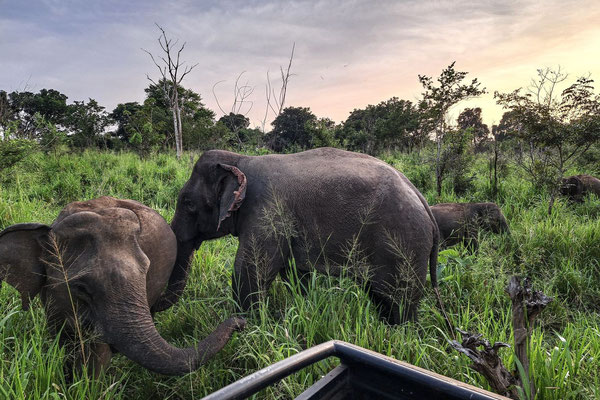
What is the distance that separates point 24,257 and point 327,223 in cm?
199

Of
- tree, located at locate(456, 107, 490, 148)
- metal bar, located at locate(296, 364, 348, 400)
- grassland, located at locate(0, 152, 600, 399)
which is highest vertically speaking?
tree, located at locate(456, 107, 490, 148)

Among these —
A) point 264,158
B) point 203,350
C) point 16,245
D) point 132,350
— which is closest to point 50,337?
point 16,245

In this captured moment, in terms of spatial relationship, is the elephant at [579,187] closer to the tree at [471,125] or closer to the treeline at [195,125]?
the tree at [471,125]

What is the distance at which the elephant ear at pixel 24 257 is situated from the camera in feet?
6.63

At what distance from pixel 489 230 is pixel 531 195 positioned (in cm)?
261

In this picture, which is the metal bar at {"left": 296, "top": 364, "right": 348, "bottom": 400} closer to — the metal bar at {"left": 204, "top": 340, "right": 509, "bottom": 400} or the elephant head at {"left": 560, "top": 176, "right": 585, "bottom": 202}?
the metal bar at {"left": 204, "top": 340, "right": 509, "bottom": 400}

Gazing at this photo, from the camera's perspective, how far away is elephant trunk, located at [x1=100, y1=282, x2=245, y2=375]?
1.89 meters

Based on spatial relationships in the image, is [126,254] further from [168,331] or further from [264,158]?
[264,158]

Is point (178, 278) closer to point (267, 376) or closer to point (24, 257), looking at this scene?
point (24, 257)

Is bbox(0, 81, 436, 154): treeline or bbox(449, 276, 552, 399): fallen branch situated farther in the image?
bbox(0, 81, 436, 154): treeline

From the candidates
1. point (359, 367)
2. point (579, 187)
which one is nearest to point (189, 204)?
point (359, 367)

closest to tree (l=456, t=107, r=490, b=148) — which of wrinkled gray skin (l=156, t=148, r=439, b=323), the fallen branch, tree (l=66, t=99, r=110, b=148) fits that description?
wrinkled gray skin (l=156, t=148, r=439, b=323)

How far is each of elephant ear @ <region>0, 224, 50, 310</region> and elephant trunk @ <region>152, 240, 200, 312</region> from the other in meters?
0.87

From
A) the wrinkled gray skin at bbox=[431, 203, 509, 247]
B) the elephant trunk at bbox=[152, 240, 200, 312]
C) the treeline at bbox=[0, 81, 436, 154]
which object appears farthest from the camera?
the treeline at bbox=[0, 81, 436, 154]
